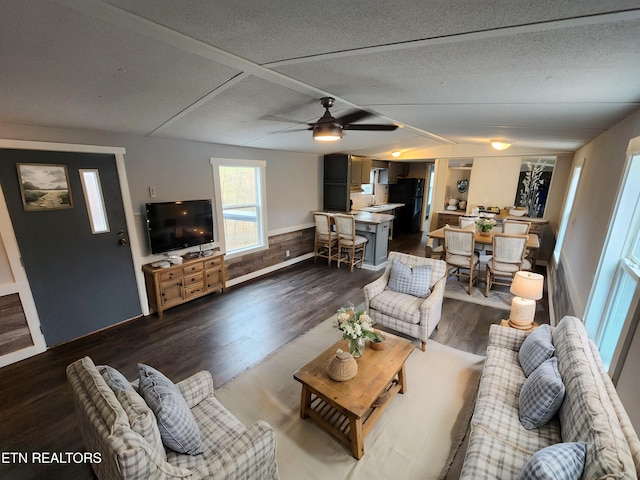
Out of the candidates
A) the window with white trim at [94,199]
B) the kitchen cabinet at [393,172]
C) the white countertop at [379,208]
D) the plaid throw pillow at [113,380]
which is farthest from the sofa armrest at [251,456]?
the kitchen cabinet at [393,172]

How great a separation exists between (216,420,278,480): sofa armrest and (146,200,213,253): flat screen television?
9.17 feet

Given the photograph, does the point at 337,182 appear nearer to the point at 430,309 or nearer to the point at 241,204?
the point at 241,204

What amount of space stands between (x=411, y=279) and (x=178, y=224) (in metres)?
3.04

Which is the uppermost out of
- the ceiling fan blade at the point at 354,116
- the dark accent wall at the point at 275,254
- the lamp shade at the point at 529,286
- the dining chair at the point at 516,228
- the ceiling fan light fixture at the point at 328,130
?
the ceiling fan blade at the point at 354,116

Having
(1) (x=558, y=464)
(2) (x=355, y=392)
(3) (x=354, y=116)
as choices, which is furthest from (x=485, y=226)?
(1) (x=558, y=464)

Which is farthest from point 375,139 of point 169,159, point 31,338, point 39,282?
point 31,338

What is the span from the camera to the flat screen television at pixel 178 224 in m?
3.44

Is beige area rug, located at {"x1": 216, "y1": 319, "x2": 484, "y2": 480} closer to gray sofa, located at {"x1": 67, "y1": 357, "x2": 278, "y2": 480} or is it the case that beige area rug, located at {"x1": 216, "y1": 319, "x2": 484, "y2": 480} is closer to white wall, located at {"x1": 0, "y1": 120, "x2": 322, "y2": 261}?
gray sofa, located at {"x1": 67, "y1": 357, "x2": 278, "y2": 480}

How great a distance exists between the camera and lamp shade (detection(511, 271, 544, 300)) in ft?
8.02

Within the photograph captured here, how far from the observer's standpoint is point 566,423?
1.42 metres

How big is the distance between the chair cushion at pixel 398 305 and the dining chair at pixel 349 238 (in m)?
2.12

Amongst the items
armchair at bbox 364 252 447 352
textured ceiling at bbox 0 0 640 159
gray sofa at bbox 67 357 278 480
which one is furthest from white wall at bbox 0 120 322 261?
armchair at bbox 364 252 447 352

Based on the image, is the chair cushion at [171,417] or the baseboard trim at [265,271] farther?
the baseboard trim at [265,271]

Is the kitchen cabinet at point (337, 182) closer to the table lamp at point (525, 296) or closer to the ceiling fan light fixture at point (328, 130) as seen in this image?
the ceiling fan light fixture at point (328, 130)
